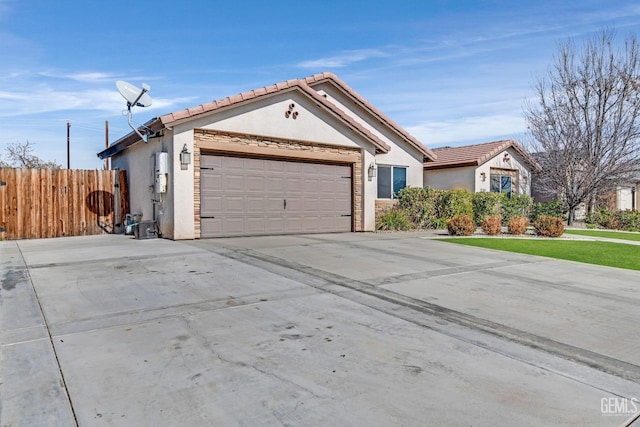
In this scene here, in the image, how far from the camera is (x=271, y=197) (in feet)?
40.0

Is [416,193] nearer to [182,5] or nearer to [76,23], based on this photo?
[182,5]

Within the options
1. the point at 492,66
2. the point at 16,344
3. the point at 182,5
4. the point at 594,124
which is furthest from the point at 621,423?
the point at 594,124

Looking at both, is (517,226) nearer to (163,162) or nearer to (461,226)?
(461,226)

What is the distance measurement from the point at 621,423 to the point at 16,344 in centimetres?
463

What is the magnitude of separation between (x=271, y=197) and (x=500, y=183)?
14.8 meters


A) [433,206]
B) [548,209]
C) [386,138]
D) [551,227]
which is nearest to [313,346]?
[551,227]

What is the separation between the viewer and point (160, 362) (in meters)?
3.15

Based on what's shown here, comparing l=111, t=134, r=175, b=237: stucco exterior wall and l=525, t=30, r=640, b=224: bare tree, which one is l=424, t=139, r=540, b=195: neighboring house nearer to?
l=525, t=30, r=640, b=224: bare tree

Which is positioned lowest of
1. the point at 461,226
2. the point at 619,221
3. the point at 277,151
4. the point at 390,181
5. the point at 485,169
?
the point at 619,221

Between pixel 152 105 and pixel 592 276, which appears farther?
pixel 152 105

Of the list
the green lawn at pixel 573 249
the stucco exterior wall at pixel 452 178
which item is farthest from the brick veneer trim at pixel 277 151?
the stucco exterior wall at pixel 452 178

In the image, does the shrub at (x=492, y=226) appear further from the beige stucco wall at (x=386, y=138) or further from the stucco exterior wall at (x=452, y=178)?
the stucco exterior wall at (x=452, y=178)

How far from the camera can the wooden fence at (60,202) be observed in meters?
11.7

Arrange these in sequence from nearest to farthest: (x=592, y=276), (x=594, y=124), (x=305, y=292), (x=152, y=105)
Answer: (x=305, y=292), (x=592, y=276), (x=152, y=105), (x=594, y=124)
